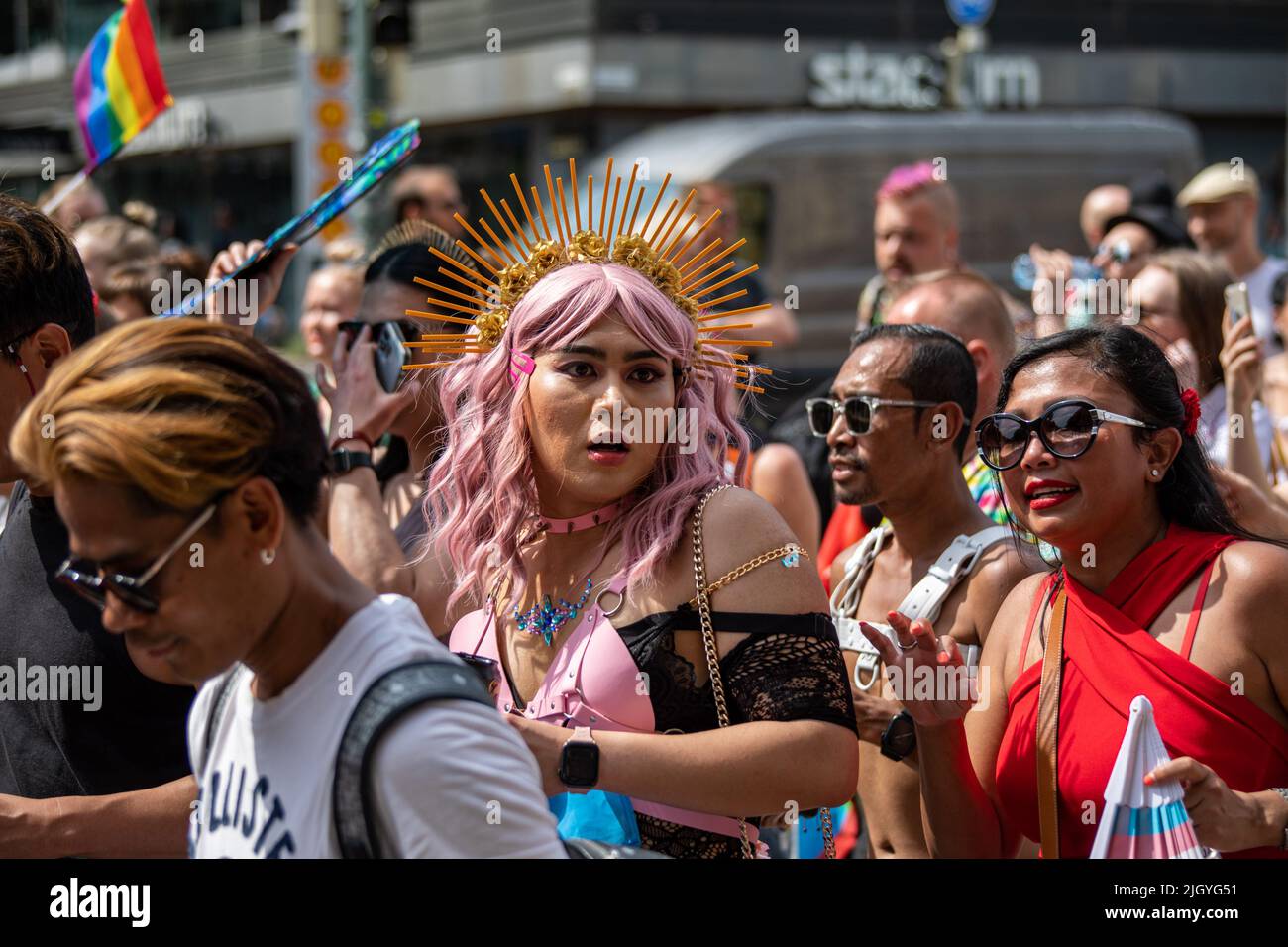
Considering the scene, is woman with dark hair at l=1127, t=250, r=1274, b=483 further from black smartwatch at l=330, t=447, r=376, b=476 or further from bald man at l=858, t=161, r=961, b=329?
black smartwatch at l=330, t=447, r=376, b=476

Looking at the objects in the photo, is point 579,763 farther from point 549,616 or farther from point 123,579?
point 123,579

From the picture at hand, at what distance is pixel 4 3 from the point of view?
1177 inches

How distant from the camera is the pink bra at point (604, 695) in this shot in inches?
97.2

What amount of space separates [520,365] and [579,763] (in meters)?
0.76

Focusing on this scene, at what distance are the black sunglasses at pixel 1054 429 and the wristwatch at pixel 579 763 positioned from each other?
1.00 meters

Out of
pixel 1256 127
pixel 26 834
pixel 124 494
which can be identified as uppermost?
pixel 1256 127

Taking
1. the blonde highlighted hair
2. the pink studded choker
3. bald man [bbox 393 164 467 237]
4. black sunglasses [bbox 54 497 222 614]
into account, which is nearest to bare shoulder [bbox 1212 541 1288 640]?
the pink studded choker

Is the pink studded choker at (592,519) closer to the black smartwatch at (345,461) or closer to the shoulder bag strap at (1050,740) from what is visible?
the shoulder bag strap at (1050,740)

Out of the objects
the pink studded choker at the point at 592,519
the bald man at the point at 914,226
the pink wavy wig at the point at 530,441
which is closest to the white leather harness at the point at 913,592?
the pink wavy wig at the point at 530,441

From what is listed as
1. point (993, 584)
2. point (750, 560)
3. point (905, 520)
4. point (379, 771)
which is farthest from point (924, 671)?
point (379, 771)

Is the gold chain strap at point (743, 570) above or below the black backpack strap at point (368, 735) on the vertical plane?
above

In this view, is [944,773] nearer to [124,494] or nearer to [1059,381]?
[1059,381]

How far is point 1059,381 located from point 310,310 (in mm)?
3550
